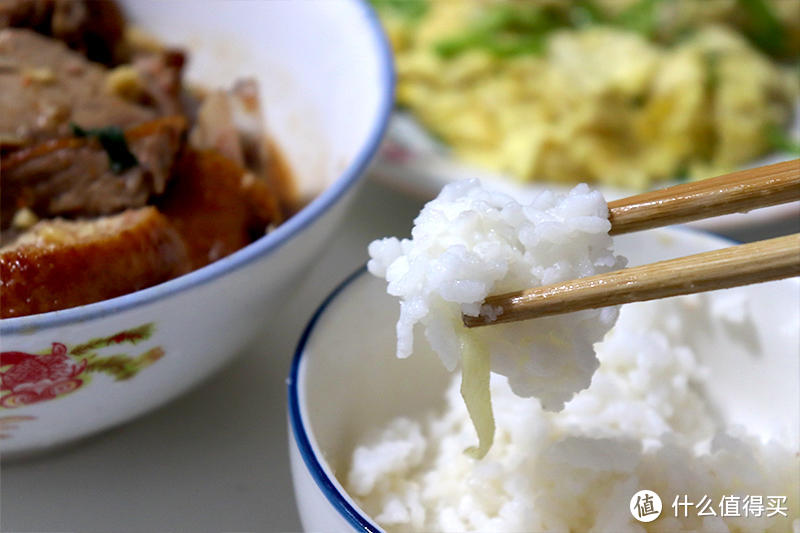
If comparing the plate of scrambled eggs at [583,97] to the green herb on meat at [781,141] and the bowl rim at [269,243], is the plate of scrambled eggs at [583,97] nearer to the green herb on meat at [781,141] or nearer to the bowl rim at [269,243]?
the green herb on meat at [781,141]

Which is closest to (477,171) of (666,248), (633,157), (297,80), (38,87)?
(633,157)

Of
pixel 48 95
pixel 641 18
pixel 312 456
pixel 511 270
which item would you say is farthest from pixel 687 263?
pixel 641 18

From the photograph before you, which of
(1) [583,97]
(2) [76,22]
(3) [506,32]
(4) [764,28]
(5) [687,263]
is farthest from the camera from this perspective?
(4) [764,28]

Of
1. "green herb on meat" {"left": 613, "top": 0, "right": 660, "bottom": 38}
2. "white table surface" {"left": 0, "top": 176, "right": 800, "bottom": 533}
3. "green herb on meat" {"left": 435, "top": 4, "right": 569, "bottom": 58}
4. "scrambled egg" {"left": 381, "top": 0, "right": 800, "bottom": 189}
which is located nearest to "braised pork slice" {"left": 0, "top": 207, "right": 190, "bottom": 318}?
"white table surface" {"left": 0, "top": 176, "right": 800, "bottom": 533}

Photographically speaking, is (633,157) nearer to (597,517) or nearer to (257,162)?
(257,162)

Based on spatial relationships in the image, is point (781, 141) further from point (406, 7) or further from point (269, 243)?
point (269, 243)

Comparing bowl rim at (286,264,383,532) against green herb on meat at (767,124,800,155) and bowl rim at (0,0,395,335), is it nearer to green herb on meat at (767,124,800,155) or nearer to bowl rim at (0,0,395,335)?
bowl rim at (0,0,395,335)
